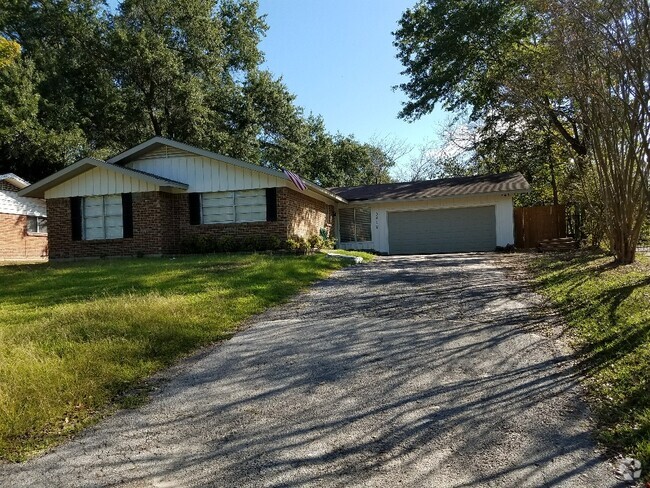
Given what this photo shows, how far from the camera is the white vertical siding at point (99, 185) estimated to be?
16500mm

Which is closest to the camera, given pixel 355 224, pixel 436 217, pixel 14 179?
pixel 436 217

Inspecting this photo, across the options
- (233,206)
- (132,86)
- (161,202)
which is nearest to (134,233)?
(161,202)

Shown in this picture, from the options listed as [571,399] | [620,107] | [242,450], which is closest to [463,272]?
[620,107]

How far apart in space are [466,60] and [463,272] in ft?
43.4

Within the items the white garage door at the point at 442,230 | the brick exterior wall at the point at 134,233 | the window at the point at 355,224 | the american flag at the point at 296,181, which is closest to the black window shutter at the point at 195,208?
the brick exterior wall at the point at 134,233

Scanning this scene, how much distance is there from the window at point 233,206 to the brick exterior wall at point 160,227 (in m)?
0.21

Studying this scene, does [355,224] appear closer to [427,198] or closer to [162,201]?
[427,198]

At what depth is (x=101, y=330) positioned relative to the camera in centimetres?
607

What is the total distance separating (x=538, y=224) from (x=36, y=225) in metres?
23.8

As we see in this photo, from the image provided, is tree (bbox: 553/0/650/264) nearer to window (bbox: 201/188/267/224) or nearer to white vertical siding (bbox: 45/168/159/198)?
window (bbox: 201/188/267/224)

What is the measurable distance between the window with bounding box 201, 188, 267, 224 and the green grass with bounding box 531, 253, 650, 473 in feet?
31.1

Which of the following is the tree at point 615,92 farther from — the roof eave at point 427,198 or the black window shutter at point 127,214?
the black window shutter at point 127,214

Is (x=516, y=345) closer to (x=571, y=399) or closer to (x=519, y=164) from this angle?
(x=571, y=399)

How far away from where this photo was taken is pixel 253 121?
26344 mm
